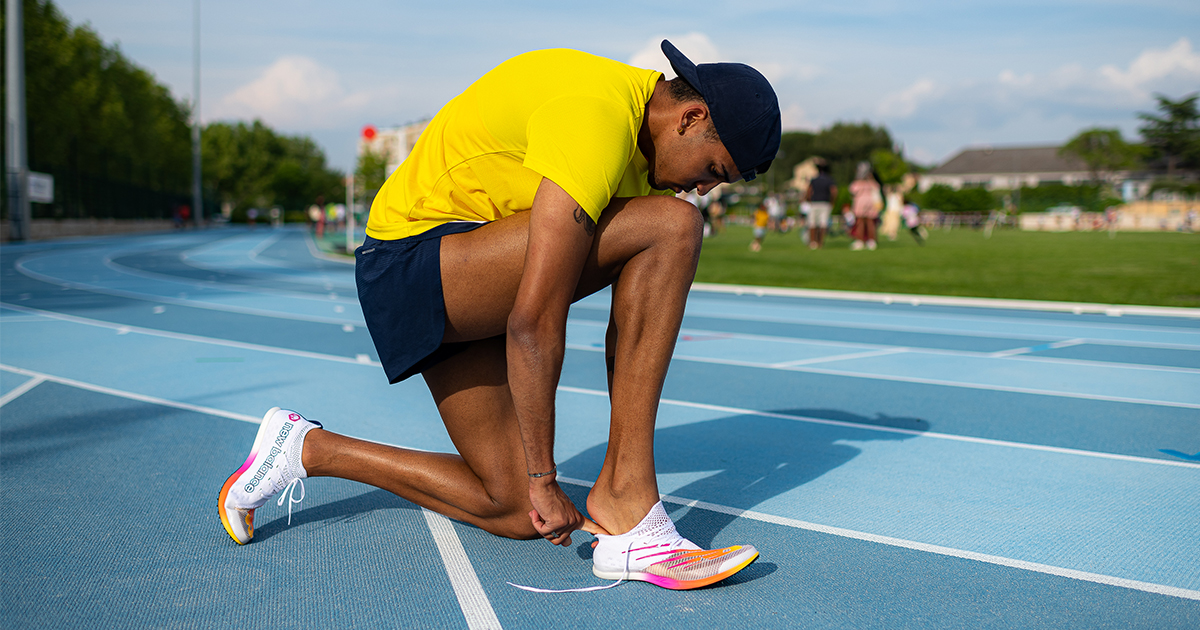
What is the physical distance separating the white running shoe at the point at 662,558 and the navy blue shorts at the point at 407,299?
2.52 ft

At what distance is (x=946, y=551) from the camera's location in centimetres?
281

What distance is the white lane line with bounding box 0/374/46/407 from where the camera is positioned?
4961mm

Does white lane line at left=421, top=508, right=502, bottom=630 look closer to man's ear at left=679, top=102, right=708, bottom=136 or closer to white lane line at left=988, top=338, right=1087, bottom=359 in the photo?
man's ear at left=679, top=102, right=708, bottom=136

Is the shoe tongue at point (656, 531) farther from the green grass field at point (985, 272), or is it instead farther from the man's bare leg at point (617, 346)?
the green grass field at point (985, 272)

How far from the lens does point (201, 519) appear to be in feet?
9.95

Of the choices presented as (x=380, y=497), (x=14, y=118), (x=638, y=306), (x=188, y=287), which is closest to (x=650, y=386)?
(x=638, y=306)

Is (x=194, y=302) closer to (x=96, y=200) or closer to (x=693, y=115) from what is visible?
(x=693, y=115)

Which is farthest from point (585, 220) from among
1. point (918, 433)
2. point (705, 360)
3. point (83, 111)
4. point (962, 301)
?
point (83, 111)

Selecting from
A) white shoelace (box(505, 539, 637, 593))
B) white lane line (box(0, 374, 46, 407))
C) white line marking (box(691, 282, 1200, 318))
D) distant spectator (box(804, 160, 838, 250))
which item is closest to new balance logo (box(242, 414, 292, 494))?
white shoelace (box(505, 539, 637, 593))

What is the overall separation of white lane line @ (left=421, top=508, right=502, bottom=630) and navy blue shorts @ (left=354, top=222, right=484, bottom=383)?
1.96 ft

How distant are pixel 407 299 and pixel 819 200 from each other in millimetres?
20139

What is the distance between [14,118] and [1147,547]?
2863 centimetres

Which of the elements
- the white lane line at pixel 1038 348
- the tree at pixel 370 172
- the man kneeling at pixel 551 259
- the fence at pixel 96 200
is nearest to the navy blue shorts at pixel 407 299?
the man kneeling at pixel 551 259

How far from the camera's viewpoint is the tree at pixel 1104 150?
82.6 meters
